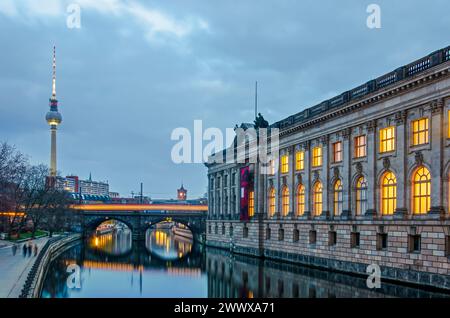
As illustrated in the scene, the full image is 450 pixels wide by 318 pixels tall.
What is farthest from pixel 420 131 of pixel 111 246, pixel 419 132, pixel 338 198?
pixel 111 246

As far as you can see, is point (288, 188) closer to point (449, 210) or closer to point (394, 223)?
point (394, 223)

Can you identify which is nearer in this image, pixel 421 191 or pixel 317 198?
pixel 421 191

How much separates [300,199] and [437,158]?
2606 cm

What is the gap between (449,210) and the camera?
41.8 meters

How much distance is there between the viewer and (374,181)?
51.4 m

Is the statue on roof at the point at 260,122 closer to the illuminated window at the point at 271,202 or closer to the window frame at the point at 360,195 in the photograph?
the illuminated window at the point at 271,202

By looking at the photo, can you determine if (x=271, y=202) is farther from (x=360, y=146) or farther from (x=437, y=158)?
(x=437, y=158)

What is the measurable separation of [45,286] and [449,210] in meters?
33.7

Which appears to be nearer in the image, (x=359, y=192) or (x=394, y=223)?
(x=394, y=223)

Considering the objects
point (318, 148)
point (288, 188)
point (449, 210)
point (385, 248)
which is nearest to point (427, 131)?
point (449, 210)

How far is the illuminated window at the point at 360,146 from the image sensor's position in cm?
5419

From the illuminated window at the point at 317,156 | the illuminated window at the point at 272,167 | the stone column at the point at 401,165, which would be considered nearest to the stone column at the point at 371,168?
the stone column at the point at 401,165
